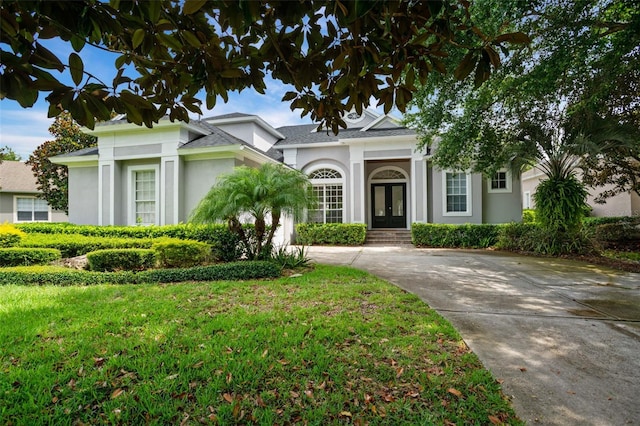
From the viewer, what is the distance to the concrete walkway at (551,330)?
2.54m

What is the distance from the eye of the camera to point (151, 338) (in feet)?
11.8

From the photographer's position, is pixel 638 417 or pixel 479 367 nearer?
pixel 638 417

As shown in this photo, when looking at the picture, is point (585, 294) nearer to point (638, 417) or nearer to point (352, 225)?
point (638, 417)

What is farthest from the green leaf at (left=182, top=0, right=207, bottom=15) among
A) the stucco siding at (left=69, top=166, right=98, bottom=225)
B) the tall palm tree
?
the stucco siding at (left=69, top=166, right=98, bottom=225)


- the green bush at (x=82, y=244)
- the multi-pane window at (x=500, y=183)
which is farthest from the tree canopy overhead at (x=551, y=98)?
the green bush at (x=82, y=244)

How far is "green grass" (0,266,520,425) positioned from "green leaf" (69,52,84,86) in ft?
7.71

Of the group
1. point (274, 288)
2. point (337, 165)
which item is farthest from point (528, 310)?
point (337, 165)

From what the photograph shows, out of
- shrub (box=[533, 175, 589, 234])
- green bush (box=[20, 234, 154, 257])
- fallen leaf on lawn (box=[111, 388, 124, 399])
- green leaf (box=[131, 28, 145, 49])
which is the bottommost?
fallen leaf on lawn (box=[111, 388, 124, 399])

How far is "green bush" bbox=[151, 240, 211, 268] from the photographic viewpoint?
7641mm

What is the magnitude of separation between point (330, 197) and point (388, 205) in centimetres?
346

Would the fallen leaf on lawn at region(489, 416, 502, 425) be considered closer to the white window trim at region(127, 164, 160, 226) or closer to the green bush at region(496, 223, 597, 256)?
the green bush at region(496, 223, 597, 256)

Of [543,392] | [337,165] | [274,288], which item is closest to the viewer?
[543,392]

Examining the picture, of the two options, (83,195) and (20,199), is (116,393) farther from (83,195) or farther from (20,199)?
(20,199)

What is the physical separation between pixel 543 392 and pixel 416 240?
11.4 m
